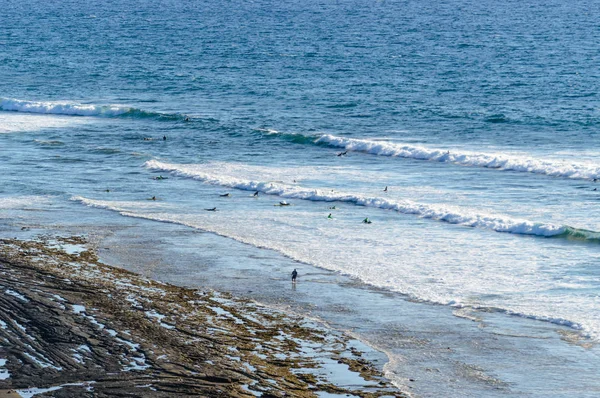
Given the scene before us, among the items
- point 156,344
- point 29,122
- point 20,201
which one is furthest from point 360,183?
point 29,122

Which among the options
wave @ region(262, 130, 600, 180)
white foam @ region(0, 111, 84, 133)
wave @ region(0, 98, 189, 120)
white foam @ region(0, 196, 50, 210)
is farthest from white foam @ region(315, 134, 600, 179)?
white foam @ region(0, 196, 50, 210)

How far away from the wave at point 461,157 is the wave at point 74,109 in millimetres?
10314

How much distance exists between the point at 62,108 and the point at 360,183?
26.3m

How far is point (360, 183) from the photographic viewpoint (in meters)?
33.8

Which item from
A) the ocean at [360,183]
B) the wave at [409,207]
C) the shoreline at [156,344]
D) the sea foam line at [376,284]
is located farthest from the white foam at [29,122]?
the shoreline at [156,344]

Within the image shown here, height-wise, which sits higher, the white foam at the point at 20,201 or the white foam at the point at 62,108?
the white foam at the point at 62,108

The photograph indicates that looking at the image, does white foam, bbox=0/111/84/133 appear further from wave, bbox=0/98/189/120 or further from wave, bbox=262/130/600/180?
wave, bbox=262/130/600/180

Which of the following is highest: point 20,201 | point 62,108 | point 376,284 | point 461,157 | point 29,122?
point 461,157

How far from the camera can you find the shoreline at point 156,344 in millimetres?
14688

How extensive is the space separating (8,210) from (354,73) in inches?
1611

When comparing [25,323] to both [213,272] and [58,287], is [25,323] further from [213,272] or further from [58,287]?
[213,272]

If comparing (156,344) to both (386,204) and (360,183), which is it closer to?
(386,204)

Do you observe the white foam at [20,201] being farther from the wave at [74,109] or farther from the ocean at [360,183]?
the wave at [74,109]

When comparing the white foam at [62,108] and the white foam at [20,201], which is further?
the white foam at [62,108]
